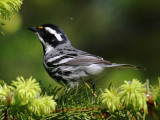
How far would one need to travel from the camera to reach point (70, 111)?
153 centimetres

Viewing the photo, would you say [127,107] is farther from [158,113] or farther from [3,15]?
[3,15]

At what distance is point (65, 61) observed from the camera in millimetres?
3318

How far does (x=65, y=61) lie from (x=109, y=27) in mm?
2016

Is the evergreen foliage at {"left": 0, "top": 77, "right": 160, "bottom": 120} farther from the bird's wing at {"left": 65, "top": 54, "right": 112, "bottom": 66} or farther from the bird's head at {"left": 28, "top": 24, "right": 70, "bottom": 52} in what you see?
the bird's head at {"left": 28, "top": 24, "right": 70, "bottom": 52}

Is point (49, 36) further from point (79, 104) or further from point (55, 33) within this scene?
point (79, 104)

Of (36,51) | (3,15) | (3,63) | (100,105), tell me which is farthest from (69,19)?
(100,105)

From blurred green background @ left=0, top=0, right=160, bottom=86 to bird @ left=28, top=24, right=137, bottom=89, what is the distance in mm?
259

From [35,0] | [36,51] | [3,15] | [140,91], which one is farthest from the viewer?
[35,0]

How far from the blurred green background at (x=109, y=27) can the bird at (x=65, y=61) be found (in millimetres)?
259

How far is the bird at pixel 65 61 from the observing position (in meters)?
3.05

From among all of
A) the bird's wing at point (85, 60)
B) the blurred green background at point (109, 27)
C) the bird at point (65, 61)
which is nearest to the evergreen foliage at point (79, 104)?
the bird at point (65, 61)

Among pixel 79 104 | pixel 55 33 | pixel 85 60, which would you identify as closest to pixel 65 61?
pixel 85 60

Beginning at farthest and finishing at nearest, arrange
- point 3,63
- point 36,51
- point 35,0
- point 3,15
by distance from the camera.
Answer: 1. point 35,0
2. point 36,51
3. point 3,63
4. point 3,15

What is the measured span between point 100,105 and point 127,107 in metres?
0.20
